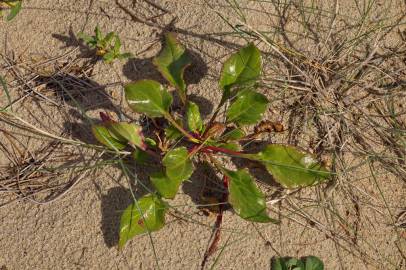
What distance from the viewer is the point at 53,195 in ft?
4.90

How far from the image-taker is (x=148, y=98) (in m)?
1.44

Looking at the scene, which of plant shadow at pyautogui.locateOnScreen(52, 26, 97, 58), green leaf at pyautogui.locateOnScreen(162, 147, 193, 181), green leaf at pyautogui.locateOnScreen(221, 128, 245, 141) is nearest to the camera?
green leaf at pyautogui.locateOnScreen(162, 147, 193, 181)

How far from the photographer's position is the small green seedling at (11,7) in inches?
61.7

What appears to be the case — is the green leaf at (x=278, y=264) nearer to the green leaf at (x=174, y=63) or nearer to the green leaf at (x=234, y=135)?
the green leaf at (x=234, y=135)

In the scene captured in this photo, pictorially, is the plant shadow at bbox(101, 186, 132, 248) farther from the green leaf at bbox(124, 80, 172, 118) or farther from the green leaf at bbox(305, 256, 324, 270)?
the green leaf at bbox(305, 256, 324, 270)

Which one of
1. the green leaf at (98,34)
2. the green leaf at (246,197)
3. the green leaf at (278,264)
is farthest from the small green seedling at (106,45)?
the green leaf at (278,264)

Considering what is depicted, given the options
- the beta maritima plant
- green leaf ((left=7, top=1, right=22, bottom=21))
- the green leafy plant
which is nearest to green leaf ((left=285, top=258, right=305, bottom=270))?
the green leafy plant

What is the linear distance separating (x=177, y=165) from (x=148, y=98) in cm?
22

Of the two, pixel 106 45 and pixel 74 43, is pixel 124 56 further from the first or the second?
pixel 74 43

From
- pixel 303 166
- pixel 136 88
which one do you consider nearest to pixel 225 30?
pixel 136 88

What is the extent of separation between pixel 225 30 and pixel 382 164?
0.65m

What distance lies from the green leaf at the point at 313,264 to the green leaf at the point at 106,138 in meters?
0.64

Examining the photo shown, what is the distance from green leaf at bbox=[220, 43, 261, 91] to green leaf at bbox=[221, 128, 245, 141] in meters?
0.13

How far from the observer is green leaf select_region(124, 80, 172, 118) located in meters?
1.43
